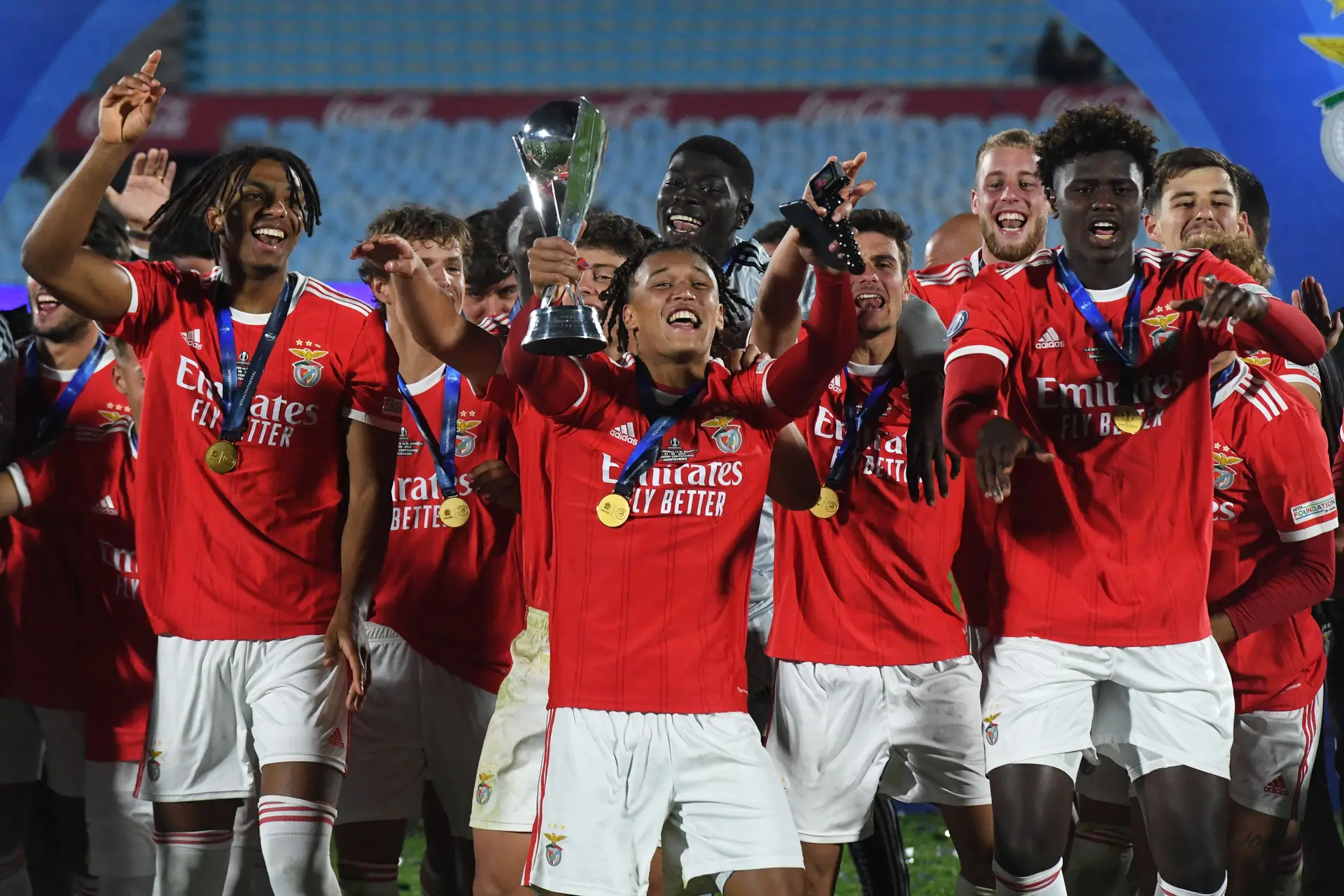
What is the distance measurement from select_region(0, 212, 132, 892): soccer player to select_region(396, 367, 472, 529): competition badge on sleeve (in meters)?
1.07

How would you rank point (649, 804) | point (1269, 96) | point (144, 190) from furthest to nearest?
1. point (1269, 96)
2. point (144, 190)
3. point (649, 804)

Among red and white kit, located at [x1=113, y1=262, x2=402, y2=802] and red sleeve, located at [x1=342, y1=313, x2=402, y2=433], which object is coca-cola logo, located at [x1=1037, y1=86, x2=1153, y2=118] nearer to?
red sleeve, located at [x1=342, y1=313, x2=402, y2=433]

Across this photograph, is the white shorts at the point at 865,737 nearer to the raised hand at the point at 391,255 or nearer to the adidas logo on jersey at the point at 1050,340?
the adidas logo on jersey at the point at 1050,340

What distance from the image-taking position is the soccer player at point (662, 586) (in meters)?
3.43

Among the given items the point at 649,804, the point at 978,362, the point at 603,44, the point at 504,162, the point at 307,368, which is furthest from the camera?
the point at 603,44

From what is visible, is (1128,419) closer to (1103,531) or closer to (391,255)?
(1103,531)

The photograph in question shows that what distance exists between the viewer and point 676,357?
12.3ft

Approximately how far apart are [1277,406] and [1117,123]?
1149 mm

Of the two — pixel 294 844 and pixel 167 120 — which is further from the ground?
pixel 167 120

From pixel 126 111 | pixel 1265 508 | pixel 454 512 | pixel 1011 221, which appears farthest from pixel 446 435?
pixel 1265 508

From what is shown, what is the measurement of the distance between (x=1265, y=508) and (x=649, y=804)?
233 centimetres

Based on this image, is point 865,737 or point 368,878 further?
point 368,878

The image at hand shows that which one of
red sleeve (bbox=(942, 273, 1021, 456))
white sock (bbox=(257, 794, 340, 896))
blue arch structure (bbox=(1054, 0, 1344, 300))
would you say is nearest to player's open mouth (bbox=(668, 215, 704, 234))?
red sleeve (bbox=(942, 273, 1021, 456))

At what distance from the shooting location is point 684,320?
370 centimetres
